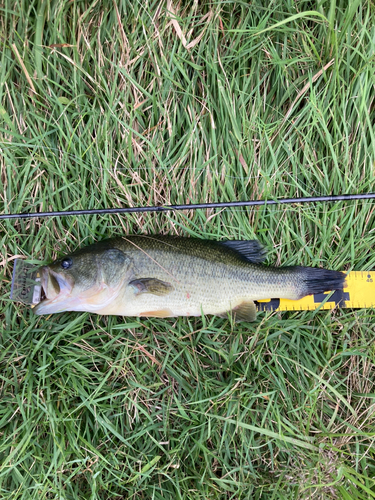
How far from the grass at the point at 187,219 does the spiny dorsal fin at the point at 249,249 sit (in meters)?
0.09

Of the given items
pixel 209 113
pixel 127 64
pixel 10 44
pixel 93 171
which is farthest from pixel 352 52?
pixel 10 44

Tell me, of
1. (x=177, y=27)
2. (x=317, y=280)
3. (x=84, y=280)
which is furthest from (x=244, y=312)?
(x=177, y=27)

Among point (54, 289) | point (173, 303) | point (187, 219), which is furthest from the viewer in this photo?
point (187, 219)

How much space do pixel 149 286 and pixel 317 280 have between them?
1316 millimetres

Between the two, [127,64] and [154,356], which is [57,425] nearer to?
[154,356]

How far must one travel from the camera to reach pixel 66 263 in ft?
7.48

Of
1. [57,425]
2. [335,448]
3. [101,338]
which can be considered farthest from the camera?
[101,338]

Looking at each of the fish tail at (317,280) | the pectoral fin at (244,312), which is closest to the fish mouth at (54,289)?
the pectoral fin at (244,312)

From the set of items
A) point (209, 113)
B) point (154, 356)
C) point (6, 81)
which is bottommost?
point (154, 356)

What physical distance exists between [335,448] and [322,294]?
1113 mm

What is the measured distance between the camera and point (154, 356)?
2.50m

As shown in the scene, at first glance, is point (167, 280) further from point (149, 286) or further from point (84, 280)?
point (84, 280)

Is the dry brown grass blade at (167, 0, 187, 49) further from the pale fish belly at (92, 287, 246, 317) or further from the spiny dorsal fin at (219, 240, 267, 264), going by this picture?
the pale fish belly at (92, 287, 246, 317)

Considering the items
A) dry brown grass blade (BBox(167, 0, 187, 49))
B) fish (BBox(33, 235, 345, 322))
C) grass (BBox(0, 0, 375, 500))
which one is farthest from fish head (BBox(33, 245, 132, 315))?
dry brown grass blade (BBox(167, 0, 187, 49))
